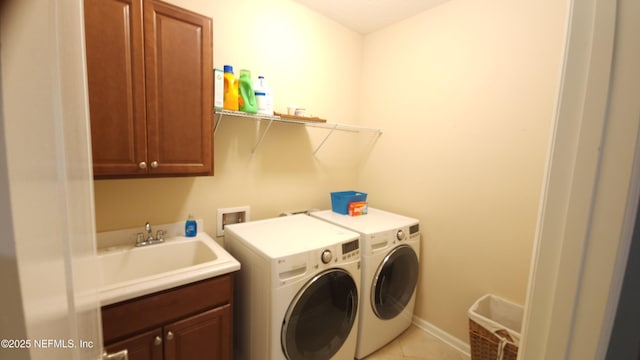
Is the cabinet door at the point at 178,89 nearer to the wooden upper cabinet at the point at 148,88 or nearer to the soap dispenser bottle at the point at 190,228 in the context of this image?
the wooden upper cabinet at the point at 148,88

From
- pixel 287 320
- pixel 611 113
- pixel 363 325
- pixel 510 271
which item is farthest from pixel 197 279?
pixel 510 271

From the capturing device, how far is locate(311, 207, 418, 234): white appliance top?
6.01 ft

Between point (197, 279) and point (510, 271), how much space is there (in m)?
1.96

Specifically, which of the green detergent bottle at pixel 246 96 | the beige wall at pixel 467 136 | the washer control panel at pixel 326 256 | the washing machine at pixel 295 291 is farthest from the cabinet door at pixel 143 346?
the beige wall at pixel 467 136

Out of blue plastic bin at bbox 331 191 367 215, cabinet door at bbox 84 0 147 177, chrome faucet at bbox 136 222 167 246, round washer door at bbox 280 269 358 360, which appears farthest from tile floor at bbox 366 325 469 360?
cabinet door at bbox 84 0 147 177

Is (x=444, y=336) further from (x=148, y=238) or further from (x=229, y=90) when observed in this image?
(x=229, y=90)

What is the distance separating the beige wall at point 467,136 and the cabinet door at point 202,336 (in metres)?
1.64

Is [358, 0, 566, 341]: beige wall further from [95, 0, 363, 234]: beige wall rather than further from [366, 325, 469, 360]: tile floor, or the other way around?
[95, 0, 363, 234]: beige wall

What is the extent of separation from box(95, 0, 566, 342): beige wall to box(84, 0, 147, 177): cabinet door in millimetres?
375

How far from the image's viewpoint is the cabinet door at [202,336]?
1187 mm

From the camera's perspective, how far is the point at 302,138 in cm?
231

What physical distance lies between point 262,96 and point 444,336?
2.33 meters

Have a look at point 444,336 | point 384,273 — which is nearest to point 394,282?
point 384,273

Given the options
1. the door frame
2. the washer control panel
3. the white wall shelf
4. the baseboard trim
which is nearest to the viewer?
the door frame
